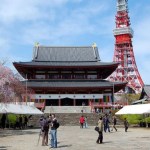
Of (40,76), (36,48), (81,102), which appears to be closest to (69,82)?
(81,102)

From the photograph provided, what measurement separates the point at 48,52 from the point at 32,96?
1440 cm

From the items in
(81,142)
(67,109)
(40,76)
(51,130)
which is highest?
(40,76)

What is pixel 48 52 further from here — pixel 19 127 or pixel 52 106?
pixel 19 127

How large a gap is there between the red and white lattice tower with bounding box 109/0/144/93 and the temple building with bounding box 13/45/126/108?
137 feet

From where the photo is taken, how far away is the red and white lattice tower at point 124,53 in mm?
112400

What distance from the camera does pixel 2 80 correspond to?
105 ft

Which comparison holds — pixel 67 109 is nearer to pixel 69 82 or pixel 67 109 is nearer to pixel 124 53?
pixel 69 82

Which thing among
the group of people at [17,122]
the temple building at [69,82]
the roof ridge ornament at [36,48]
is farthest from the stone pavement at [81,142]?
the roof ridge ornament at [36,48]

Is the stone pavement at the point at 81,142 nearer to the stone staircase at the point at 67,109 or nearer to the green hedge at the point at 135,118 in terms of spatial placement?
the green hedge at the point at 135,118

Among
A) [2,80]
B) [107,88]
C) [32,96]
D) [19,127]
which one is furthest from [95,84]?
[2,80]

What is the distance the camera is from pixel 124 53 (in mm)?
119438

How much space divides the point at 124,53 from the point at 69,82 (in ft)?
185

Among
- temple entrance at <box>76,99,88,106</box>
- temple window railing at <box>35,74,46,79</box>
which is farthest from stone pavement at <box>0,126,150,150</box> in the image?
temple window railing at <box>35,74,46,79</box>

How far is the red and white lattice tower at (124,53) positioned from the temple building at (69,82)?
41.7 m
